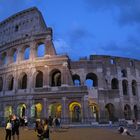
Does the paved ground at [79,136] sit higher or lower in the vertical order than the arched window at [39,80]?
lower

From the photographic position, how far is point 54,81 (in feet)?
117

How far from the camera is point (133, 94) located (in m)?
38.6

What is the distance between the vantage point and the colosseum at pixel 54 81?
2969cm

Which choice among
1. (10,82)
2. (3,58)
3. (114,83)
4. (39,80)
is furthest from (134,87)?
(3,58)

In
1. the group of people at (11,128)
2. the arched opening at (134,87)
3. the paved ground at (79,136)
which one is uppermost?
the arched opening at (134,87)

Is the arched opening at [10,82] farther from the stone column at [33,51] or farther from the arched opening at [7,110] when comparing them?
the stone column at [33,51]

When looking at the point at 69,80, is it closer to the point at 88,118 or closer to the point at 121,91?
the point at 88,118

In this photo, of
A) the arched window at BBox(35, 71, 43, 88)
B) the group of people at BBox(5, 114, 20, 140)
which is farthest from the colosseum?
the group of people at BBox(5, 114, 20, 140)

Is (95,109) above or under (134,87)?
under

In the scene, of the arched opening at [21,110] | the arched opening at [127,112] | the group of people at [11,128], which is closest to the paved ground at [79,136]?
the group of people at [11,128]

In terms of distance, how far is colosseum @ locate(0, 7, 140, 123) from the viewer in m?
29.7

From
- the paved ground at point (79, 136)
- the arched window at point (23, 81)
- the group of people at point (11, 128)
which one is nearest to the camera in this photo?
the group of people at point (11, 128)

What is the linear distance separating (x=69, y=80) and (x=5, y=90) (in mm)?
10793

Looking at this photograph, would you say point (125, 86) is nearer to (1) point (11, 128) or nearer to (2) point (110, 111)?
(2) point (110, 111)
